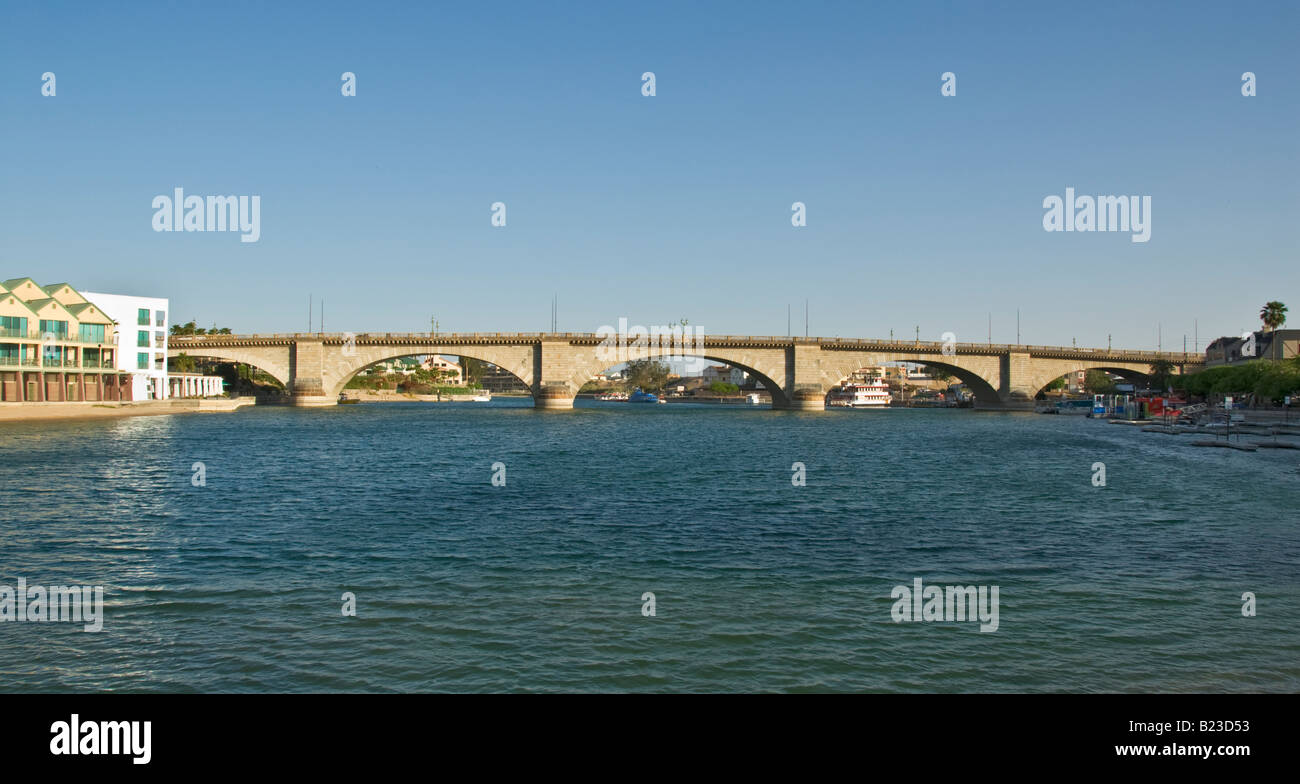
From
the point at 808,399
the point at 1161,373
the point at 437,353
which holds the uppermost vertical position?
the point at 437,353

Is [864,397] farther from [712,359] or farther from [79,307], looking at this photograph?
[79,307]

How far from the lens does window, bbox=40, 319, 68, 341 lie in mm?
88312

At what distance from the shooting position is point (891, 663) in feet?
43.5

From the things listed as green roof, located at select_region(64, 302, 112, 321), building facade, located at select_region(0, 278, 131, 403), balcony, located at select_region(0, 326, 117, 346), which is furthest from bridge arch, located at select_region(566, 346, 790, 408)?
green roof, located at select_region(64, 302, 112, 321)

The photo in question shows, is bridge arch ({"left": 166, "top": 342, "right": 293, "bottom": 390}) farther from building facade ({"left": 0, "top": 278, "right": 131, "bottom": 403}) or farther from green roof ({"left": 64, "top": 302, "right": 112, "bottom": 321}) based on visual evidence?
green roof ({"left": 64, "top": 302, "right": 112, "bottom": 321})

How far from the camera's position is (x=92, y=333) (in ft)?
309

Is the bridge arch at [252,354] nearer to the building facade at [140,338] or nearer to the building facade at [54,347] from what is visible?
the building facade at [140,338]

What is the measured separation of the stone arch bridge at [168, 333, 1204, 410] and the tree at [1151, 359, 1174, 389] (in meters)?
15.5

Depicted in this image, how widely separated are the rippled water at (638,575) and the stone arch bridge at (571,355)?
2911 inches

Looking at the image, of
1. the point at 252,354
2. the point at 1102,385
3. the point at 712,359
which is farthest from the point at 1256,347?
the point at 252,354

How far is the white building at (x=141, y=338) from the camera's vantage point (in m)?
101

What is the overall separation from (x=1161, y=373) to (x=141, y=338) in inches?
5834

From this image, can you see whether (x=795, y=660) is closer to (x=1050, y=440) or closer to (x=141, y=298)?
(x=1050, y=440)

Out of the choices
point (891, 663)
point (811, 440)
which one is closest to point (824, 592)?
point (891, 663)
